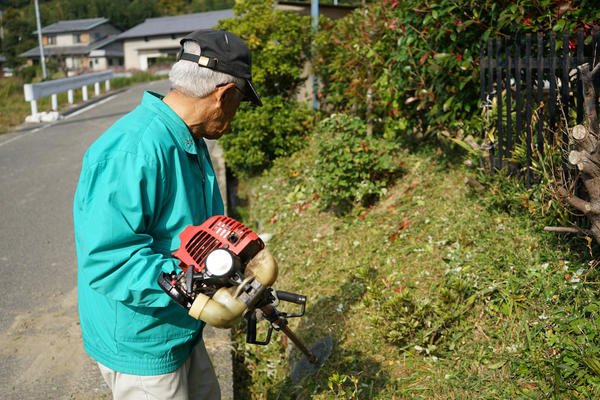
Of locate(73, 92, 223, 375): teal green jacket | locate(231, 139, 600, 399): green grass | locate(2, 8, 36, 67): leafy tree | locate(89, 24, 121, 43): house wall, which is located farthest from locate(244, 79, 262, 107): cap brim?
locate(89, 24, 121, 43): house wall

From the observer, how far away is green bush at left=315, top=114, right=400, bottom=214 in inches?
217

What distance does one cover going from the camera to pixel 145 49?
64.2 meters

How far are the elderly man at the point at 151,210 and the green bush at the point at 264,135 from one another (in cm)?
537

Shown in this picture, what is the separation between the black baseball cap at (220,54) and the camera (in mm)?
2309

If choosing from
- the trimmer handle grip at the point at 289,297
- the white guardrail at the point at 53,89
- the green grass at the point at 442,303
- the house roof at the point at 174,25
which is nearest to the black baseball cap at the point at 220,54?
the trimmer handle grip at the point at 289,297

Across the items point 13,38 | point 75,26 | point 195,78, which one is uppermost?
point 195,78

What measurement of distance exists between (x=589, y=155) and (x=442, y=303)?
48.2 inches

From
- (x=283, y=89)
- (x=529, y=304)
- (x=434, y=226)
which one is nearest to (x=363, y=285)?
(x=434, y=226)

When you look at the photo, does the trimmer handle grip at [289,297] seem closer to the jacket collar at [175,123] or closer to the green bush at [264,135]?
the jacket collar at [175,123]

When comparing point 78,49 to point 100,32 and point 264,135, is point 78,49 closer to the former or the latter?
point 100,32

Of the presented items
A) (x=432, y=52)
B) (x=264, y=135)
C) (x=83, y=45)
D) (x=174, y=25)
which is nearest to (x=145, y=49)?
(x=174, y=25)

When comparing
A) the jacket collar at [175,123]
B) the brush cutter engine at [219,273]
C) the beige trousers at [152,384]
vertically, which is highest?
the jacket collar at [175,123]

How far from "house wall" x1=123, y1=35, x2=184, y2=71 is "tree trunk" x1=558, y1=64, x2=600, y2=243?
61.2 meters

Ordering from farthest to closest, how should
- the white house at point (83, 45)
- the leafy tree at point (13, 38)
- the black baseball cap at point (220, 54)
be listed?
the white house at point (83, 45), the leafy tree at point (13, 38), the black baseball cap at point (220, 54)
